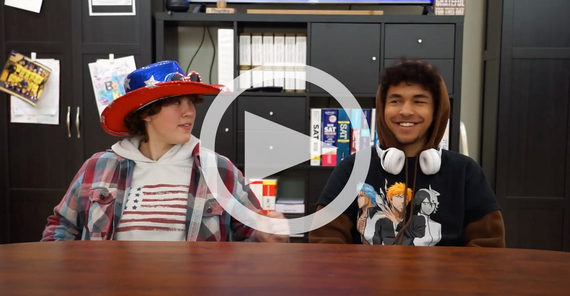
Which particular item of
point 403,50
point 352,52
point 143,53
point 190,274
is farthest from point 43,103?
point 190,274

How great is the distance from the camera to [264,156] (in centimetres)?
283

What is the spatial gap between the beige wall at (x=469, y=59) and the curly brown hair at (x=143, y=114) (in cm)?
169

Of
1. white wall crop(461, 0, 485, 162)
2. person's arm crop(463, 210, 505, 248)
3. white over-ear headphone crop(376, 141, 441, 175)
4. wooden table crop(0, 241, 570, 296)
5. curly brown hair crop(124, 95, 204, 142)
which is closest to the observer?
wooden table crop(0, 241, 570, 296)

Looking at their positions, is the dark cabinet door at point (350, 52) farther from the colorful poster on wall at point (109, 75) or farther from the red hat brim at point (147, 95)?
the red hat brim at point (147, 95)

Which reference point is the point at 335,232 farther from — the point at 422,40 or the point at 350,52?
the point at 422,40

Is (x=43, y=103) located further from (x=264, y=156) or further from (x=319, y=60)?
(x=319, y=60)

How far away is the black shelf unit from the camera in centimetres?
268

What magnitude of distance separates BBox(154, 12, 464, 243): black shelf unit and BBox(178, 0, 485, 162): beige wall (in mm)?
345

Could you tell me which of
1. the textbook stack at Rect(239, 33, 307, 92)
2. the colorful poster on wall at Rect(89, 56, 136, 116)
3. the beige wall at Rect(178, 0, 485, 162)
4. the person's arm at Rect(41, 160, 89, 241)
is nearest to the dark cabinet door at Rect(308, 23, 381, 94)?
the textbook stack at Rect(239, 33, 307, 92)

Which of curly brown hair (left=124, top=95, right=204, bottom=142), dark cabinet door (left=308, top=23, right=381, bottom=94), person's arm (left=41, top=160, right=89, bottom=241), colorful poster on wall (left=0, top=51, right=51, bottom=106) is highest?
dark cabinet door (left=308, top=23, right=381, bottom=94)

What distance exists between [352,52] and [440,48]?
49 cm

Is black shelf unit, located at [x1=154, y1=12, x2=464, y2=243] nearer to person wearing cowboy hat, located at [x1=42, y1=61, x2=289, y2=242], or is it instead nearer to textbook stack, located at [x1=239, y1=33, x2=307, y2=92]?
textbook stack, located at [x1=239, y1=33, x2=307, y2=92]
